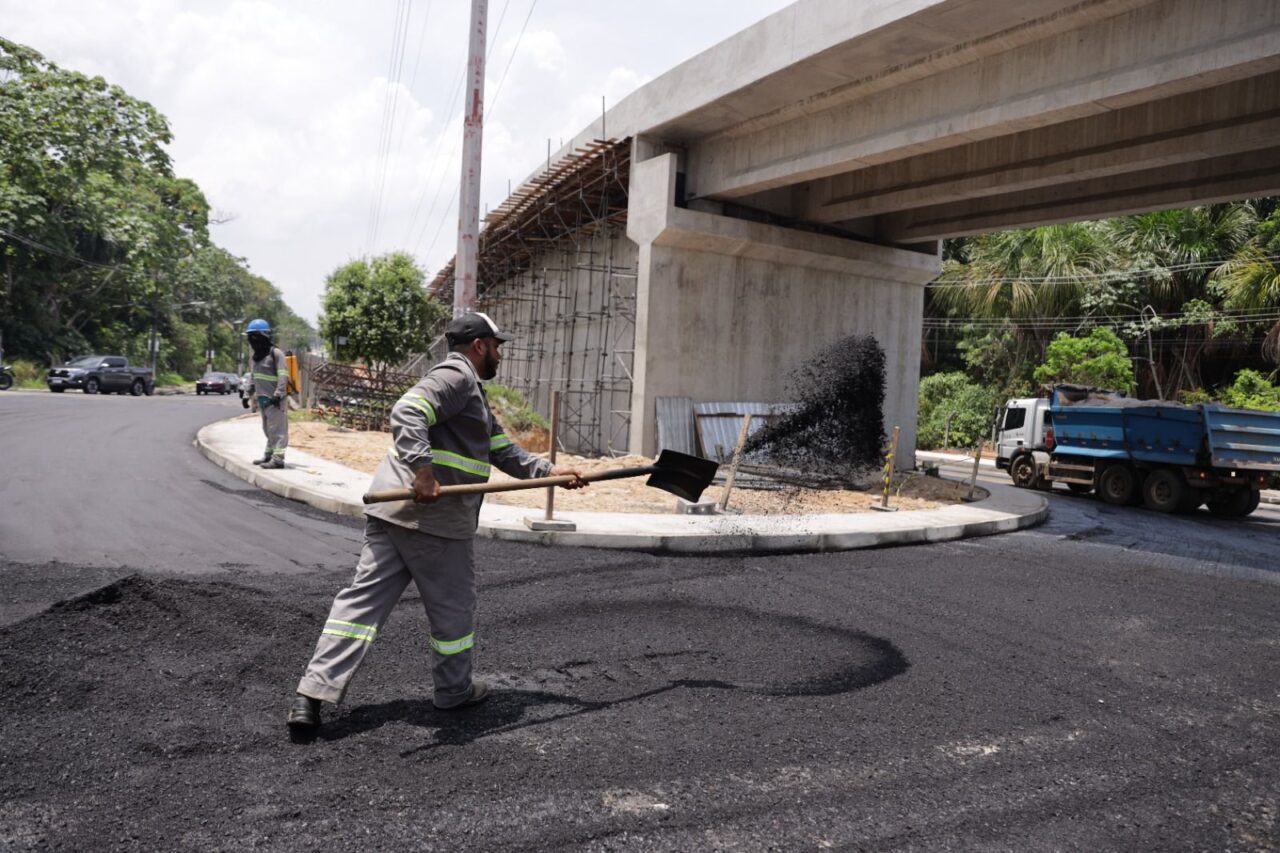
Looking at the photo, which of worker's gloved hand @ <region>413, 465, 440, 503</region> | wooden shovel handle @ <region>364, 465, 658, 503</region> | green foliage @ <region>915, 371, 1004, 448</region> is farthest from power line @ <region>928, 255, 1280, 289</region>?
worker's gloved hand @ <region>413, 465, 440, 503</region>

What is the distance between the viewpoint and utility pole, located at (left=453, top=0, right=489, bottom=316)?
44.4 ft

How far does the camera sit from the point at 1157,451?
15.5 meters

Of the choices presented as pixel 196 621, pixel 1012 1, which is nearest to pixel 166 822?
pixel 196 621

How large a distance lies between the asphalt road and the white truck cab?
38.3 ft

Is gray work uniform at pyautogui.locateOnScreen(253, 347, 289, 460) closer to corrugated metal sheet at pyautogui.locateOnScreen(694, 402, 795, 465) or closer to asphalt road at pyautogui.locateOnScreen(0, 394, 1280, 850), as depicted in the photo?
asphalt road at pyautogui.locateOnScreen(0, 394, 1280, 850)

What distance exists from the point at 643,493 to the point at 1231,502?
1096 centimetres

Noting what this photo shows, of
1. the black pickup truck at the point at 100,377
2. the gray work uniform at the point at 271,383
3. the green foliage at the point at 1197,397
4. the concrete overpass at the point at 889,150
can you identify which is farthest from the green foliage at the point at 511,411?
the black pickup truck at the point at 100,377

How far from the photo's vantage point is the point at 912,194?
1647cm

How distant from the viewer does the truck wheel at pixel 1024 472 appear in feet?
62.7

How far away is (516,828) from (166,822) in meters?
1.15

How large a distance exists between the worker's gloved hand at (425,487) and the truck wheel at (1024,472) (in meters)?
18.2

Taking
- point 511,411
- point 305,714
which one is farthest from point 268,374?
point 511,411

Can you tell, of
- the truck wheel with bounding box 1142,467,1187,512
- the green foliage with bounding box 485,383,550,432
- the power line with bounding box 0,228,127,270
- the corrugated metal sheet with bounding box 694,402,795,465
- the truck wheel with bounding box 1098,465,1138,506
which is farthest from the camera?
the power line with bounding box 0,228,127,270

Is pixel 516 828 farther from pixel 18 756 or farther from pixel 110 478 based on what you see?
pixel 110 478
